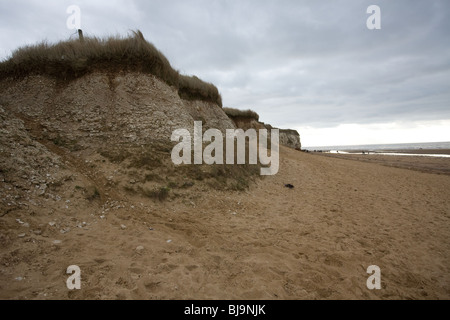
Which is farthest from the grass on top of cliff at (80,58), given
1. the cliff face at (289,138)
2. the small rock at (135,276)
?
the cliff face at (289,138)

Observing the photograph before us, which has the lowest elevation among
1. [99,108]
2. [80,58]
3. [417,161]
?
[417,161]

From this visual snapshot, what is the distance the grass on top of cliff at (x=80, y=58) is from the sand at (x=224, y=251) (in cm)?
737

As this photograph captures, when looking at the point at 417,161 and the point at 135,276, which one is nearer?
the point at 135,276

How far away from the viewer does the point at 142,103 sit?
10047 mm

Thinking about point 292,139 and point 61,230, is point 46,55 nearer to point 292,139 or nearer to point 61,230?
point 61,230

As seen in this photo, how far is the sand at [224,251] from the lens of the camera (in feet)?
12.0

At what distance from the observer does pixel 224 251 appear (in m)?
5.00

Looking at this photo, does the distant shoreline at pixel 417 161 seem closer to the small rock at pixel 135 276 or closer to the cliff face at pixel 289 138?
the cliff face at pixel 289 138

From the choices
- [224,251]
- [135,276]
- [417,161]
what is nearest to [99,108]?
[135,276]

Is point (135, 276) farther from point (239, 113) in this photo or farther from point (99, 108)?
point (239, 113)

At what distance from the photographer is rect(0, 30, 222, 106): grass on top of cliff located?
33.3ft

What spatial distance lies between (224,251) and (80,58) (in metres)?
11.4

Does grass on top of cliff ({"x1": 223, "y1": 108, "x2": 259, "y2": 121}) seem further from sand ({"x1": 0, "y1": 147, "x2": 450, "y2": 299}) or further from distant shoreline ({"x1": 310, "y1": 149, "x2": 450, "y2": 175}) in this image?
sand ({"x1": 0, "y1": 147, "x2": 450, "y2": 299})
